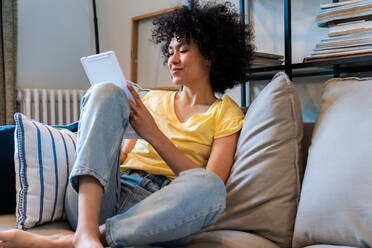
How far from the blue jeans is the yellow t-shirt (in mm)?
206

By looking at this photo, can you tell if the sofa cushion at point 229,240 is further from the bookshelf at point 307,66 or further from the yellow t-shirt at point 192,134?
the bookshelf at point 307,66

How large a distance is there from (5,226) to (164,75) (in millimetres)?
1630

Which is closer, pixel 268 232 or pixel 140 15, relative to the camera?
pixel 268 232

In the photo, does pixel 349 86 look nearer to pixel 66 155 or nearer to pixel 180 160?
pixel 180 160

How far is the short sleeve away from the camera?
4.10 ft

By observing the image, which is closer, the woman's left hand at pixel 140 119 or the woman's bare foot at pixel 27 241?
the woman's bare foot at pixel 27 241

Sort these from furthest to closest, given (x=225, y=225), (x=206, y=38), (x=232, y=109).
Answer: (x=206, y=38) → (x=232, y=109) → (x=225, y=225)

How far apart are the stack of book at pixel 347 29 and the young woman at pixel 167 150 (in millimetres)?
309

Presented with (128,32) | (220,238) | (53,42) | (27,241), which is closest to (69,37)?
(53,42)

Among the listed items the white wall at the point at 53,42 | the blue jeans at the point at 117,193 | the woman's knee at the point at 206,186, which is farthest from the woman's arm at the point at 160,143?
the white wall at the point at 53,42

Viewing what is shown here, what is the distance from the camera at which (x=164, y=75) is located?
257cm

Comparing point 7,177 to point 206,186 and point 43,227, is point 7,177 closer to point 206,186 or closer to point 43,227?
point 43,227

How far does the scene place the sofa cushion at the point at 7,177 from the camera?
123 centimetres

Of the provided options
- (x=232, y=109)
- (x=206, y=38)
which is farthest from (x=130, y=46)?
(x=232, y=109)
